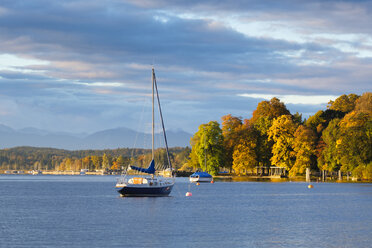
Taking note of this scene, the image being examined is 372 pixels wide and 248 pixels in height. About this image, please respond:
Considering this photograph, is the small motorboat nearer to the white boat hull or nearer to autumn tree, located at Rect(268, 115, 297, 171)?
the white boat hull

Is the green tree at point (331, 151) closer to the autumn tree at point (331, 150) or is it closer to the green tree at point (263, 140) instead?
the autumn tree at point (331, 150)

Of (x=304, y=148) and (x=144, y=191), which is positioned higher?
(x=304, y=148)

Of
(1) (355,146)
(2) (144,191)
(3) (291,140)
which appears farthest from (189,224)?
(3) (291,140)

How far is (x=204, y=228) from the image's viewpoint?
1933 inches

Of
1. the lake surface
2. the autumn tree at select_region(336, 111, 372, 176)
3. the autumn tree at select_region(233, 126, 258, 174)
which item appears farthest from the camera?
the autumn tree at select_region(233, 126, 258, 174)

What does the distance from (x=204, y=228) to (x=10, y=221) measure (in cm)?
1785

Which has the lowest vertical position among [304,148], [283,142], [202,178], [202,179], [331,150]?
[202,179]

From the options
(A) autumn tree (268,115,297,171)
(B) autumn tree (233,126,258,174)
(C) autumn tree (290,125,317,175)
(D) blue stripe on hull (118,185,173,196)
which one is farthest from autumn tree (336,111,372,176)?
(D) blue stripe on hull (118,185,173,196)

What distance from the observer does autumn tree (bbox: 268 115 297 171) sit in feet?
480

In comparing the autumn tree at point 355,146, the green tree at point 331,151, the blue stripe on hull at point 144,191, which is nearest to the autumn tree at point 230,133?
the green tree at point 331,151

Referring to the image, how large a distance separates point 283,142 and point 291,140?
115 inches

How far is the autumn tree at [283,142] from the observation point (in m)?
146

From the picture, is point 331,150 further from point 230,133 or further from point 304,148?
point 230,133

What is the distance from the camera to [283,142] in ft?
484
